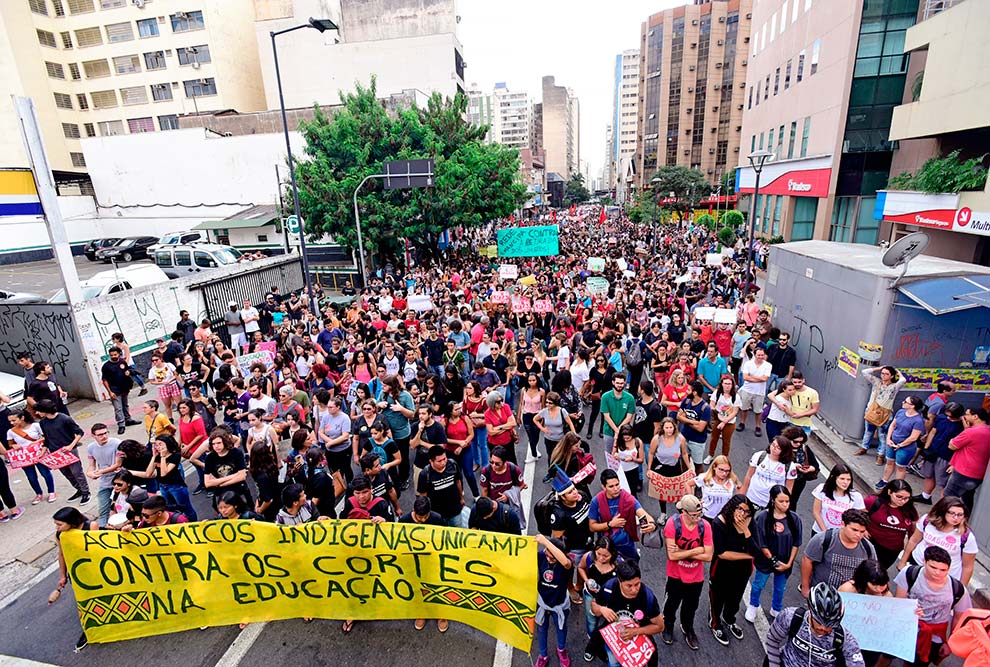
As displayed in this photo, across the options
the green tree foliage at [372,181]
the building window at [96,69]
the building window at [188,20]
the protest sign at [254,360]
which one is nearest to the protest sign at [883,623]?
the protest sign at [254,360]

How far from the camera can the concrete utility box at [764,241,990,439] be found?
7.82 m

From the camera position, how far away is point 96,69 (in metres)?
47.0

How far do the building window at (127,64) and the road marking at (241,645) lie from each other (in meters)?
57.0

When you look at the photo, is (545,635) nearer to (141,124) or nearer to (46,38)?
(141,124)

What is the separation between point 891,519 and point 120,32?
61.7 meters

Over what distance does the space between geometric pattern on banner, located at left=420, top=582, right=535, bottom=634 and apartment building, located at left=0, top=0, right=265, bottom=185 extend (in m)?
52.7

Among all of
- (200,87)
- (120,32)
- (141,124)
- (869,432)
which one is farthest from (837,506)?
(120,32)

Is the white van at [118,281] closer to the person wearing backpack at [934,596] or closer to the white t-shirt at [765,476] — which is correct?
the white t-shirt at [765,476]

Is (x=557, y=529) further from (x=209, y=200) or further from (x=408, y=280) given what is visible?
(x=209, y=200)

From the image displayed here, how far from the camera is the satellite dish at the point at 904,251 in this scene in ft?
25.2

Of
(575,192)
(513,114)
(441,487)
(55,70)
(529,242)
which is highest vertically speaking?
(513,114)

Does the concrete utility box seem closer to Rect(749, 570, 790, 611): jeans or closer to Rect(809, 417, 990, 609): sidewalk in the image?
Rect(809, 417, 990, 609): sidewalk

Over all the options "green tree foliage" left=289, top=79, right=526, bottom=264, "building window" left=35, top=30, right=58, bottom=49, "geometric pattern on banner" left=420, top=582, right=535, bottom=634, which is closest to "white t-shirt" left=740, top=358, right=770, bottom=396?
"geometric pattern on banner" left=420, top=582, right=535, bottom=634

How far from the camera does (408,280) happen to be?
2061 centimetres
